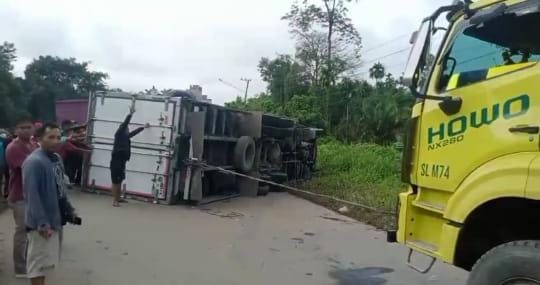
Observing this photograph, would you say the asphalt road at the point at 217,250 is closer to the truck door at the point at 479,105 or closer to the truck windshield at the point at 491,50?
the truck door at the point at 479,105

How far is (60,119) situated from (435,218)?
45.4 ft

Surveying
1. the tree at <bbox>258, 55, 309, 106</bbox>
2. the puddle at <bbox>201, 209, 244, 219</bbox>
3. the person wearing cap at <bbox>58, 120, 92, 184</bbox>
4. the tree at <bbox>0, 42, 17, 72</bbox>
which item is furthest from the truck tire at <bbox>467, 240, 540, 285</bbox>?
the tree at <bbox>0, 42, 17, 72</bbox>

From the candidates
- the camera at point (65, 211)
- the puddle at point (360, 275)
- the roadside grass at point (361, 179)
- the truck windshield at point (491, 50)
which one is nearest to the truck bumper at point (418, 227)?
the truck windshield at point (491, 50)

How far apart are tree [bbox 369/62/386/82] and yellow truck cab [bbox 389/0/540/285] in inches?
1264

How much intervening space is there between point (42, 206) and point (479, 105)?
3186 mm

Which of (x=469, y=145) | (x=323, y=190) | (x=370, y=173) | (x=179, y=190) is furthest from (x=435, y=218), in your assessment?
(x=370, y=173)

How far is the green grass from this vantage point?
13031mm

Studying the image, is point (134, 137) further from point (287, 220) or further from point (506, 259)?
point (506, 259)

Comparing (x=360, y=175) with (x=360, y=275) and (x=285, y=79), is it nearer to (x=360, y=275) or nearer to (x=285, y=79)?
(x=360, y=275)

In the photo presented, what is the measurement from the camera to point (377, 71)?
118ft

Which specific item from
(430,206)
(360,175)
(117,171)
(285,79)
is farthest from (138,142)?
(285,79)

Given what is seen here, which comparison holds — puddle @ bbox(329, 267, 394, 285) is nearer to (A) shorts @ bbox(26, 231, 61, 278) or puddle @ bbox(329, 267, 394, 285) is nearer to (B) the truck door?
(B) the truck door

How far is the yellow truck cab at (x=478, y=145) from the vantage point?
328 centimetres

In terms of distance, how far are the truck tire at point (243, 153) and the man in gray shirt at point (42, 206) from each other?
26.9ft
